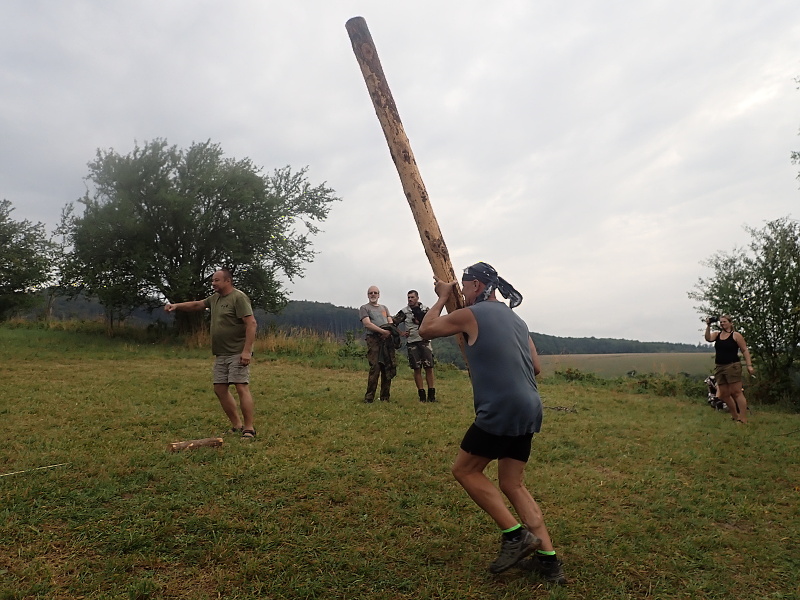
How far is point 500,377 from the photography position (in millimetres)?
3244

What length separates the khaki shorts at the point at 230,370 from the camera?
20.0ft

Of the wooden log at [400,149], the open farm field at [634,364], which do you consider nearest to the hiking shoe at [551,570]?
the wooden log at [400,149]

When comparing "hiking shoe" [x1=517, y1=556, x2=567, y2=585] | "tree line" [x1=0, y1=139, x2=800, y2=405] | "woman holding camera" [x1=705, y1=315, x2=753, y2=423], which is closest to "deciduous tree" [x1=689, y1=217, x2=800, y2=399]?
"tree line" [x1=0, y1=139, x2=800, y2=405]

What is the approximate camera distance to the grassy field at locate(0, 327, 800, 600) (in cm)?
333

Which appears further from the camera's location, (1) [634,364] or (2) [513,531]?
(1) [634,364]

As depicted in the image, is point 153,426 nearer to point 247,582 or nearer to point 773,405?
point 247,582

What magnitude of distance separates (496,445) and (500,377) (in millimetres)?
445

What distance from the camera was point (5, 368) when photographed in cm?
1160

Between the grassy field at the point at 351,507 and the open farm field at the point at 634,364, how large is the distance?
9.09 meters

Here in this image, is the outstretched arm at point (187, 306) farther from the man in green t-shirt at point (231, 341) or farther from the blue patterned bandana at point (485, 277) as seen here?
the blue patterned bandana at point (485, 277)

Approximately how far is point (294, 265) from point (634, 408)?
51.4 ft

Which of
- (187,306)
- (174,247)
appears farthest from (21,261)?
(187,306)

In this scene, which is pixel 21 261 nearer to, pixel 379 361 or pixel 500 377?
pixel 379 361

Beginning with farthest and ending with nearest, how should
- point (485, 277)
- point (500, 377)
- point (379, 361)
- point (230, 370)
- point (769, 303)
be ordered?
1. point (769, 303)
2. point (379, 361)
3. point (230, 370)
4. point (485, 277)
5. point (500, 377)
